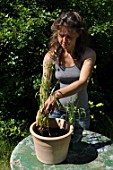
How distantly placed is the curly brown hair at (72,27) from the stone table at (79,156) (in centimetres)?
72

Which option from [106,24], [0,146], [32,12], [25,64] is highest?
[32,12]

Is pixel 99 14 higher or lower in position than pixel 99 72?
higher

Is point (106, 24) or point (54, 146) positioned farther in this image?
point (106, 24)

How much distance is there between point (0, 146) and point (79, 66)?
165 cm

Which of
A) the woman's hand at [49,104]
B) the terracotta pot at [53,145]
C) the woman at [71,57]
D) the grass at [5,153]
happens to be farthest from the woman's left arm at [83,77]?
the grass at [5,153]

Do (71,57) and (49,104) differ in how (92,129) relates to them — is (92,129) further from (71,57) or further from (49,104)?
(49,104)

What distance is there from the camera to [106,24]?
3.72 metres

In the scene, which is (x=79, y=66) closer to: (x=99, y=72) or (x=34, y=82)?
(x=34, y=82)

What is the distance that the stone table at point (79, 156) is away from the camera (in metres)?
2.29

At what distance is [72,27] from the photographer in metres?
2.52

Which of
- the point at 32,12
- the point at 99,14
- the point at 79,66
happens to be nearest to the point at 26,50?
the point at 32,12

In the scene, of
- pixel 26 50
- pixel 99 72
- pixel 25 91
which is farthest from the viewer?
pixel 99 72

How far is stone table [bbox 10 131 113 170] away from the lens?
7.50 ft

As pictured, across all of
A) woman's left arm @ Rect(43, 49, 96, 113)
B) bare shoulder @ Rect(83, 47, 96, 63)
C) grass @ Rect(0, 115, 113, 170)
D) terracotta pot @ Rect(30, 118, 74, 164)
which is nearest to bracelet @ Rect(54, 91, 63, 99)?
woman's left arm @ Rect(43, 49, 96, 113)
